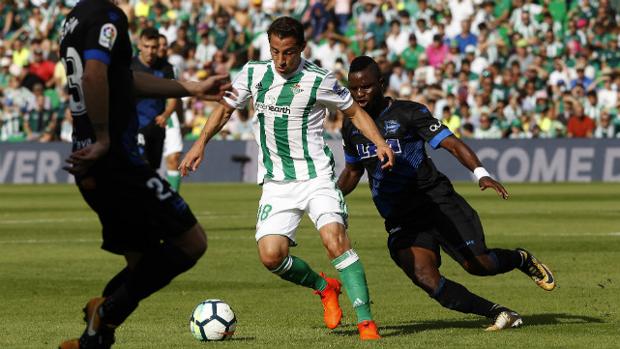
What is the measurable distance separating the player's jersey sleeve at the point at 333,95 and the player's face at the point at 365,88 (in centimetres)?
32

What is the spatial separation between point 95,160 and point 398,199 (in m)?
3.29

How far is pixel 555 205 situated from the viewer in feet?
78.0

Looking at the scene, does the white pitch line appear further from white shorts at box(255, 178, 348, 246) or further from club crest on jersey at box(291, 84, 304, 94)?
club crest on jersey at box(291, 84, 304, 94)

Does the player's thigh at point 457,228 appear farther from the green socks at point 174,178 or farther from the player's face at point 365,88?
the green socks at point 174,178

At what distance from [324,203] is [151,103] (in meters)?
8.51

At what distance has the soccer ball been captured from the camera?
28.9ft

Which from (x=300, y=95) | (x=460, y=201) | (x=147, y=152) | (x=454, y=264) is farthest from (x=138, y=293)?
(x=147, y=152)

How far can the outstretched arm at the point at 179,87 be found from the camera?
723 cm

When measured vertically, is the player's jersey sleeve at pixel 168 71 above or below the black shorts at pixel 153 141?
above

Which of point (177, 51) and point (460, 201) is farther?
point (177, 51)

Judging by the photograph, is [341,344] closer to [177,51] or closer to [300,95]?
[300,95]

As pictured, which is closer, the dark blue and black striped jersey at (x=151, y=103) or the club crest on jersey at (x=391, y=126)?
the club crest on jersey at (x=391, y=126)

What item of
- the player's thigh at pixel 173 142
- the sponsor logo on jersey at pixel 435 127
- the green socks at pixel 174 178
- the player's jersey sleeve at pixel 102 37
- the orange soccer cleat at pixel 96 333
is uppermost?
the player's jersey sleeve at pixel 102 37

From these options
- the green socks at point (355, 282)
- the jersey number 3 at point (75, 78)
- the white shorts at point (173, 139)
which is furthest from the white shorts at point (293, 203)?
the white shorts at point (173, 139)
